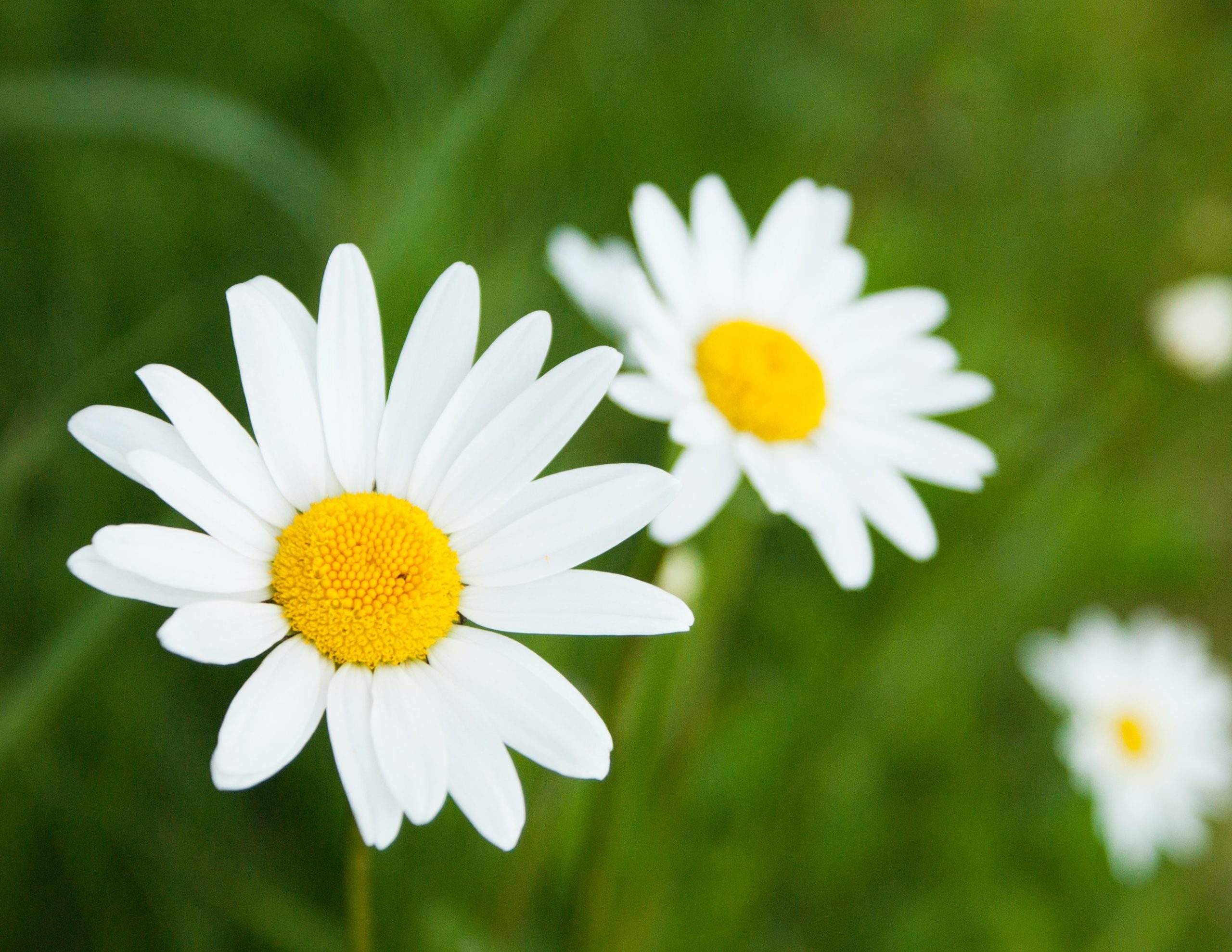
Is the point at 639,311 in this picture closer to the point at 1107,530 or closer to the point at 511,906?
the point at 511,906

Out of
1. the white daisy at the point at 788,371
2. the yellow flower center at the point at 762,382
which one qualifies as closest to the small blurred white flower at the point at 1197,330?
the white daisy at the point at 788,371

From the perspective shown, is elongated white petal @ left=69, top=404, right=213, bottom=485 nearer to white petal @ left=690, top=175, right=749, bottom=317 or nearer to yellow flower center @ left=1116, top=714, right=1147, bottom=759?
white petal @ left=690, top=175, right=749, bottom=317

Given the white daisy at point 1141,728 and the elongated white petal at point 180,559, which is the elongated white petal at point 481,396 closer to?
the elongated white petal at point 180,559

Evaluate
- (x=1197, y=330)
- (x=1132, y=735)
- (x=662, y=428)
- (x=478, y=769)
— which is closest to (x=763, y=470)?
(x=478, y=769)

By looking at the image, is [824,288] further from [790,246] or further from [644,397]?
[644,397]

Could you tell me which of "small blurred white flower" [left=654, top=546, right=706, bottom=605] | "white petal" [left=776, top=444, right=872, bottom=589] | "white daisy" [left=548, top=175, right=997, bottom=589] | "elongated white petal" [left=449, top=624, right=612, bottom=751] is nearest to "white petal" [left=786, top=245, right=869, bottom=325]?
"white daisy" [left=548, top=175, right=997, bottom=589]
